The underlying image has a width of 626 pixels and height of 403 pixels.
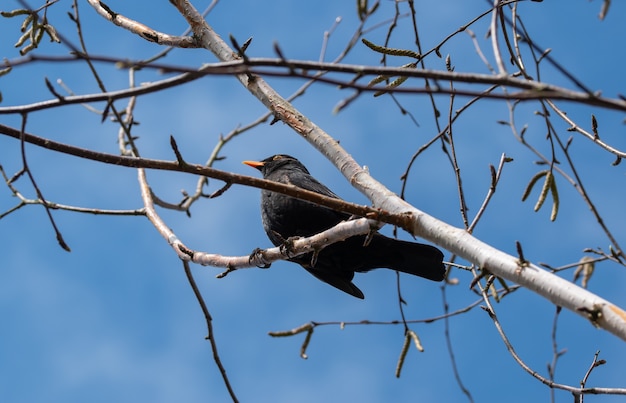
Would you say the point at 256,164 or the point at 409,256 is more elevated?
the point at 256,164

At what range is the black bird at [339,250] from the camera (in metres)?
4.86

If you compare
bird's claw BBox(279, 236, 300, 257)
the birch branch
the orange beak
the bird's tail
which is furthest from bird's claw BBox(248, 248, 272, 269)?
the orange beak

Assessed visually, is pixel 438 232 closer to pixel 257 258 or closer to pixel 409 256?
pixel 257 258

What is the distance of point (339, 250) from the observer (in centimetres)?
516

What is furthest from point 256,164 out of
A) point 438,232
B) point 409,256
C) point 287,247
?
point 438,232

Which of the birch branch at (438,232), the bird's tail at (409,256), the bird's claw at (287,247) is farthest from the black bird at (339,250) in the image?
the birch branch at (438,232)

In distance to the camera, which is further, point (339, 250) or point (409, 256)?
point (339, 250)

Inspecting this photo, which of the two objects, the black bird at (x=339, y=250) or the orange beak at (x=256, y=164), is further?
the orange beak at (x=256, y=164)

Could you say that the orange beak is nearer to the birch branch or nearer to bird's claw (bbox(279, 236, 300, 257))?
the birch branch

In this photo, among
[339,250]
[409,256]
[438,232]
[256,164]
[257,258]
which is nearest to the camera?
[438,232]

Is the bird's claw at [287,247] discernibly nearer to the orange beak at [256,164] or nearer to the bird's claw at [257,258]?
the bird's claw at [257,258]

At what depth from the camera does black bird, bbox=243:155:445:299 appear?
4.86 metres

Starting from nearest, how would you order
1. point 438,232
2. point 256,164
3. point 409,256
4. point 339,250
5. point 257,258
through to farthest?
point 438,232 < point 257,258 < point 409,256 < point 339,250 < point 256,164

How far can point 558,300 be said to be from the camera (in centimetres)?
247
